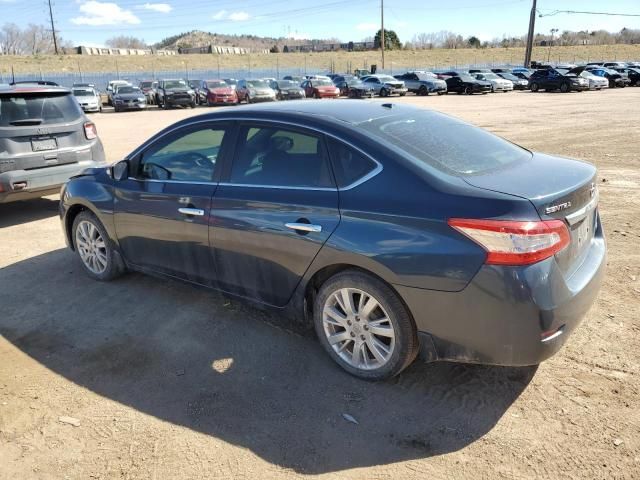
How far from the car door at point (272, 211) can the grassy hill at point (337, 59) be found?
7320 centimetres

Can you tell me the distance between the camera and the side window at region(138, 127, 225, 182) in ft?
13.3

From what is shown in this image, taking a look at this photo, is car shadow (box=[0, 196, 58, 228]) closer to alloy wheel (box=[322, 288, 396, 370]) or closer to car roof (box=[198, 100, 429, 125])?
car roof (box=[198, 100, 429, 125])

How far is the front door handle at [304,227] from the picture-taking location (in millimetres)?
3288

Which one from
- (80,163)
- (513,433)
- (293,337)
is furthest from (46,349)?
(80,163)

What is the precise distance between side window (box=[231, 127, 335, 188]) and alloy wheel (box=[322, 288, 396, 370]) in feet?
2.40

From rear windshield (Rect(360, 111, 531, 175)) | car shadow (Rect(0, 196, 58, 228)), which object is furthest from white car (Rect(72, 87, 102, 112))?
rear windshield (Rect(360, 111, 531, 175))

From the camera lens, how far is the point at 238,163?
12.6 ft

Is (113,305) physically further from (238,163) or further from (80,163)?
(80,163)

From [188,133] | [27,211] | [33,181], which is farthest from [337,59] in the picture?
[188,133]

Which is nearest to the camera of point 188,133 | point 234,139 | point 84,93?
point 234,139

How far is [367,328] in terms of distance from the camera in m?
A: 3.28

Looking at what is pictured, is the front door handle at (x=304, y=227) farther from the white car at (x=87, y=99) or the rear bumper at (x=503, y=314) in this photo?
the white car at (x=87, y=99)

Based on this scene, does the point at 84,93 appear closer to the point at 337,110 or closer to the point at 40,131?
the point at 40,131

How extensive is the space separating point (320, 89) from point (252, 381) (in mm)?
32539
